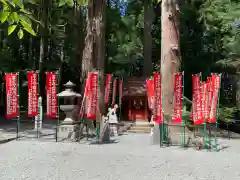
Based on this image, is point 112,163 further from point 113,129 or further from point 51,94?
point 113,129

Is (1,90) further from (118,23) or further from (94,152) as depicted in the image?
(94,152)

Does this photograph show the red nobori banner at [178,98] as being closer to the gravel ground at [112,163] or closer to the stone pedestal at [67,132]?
the gravel ground at [112,163]

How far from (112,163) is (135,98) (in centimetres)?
1276

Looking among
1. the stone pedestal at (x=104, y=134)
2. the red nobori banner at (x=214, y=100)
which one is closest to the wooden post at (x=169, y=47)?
the red nobori banner at (x=214, y=100)

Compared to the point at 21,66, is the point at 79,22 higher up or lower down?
higher up

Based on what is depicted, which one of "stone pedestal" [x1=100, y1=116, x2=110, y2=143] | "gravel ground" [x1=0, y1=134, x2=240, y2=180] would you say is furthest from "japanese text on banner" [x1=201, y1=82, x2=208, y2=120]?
"stone pedestal" [x1=100, y1=116, x2=110, y2=143]

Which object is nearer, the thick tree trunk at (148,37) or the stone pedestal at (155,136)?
the stone pedestal at (155,136)

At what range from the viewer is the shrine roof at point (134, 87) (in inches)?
744

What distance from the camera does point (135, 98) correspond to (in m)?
19.4

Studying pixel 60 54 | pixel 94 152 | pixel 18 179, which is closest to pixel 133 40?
pixel 60 54

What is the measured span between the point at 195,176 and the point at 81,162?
2810 millimetres

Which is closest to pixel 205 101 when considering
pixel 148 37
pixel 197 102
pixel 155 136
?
pixel 197 102

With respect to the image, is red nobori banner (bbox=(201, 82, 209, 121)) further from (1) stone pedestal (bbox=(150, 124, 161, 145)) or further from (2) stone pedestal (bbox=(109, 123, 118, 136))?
(2) stone pedestal (bbox=(109, 123, 118, 136))

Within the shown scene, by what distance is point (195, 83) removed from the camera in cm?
906
